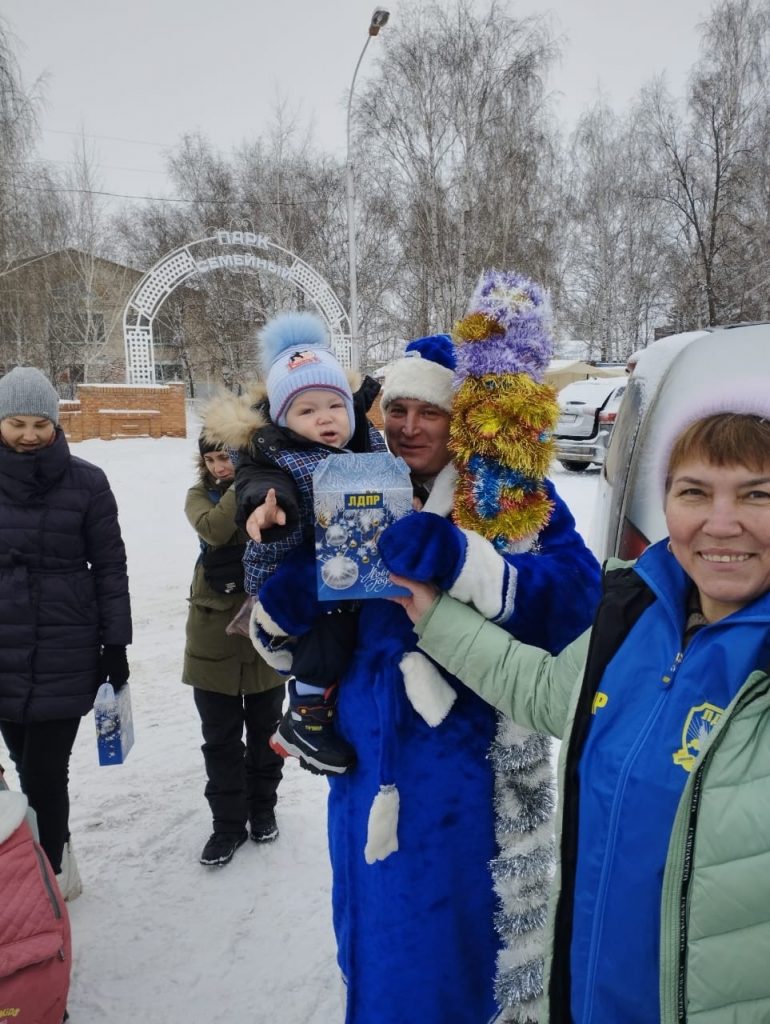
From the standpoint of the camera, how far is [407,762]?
1505mm

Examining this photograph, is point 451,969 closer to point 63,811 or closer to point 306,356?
A: point 306,356

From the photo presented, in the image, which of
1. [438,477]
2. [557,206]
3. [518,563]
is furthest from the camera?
[557,206]

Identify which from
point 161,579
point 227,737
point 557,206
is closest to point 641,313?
point 557,206

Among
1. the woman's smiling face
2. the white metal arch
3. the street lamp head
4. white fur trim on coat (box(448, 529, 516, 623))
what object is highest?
the street lamp head

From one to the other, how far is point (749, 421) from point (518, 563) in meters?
0.57

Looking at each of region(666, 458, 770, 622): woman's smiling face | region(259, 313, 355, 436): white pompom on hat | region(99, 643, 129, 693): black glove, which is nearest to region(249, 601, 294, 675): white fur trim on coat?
region(259, 313, 355, 436): white pompom on hat

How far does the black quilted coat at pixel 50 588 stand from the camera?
2.44m

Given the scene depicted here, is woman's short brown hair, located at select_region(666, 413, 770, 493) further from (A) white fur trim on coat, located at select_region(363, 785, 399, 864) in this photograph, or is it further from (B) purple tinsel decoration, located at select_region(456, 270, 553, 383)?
(A) white fur trim on coat, located at select_region(363, 785, 399, 864)

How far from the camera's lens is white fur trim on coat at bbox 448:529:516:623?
4.50 ft

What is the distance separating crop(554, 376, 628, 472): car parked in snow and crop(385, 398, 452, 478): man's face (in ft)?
34.7

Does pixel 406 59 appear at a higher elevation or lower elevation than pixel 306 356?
higher

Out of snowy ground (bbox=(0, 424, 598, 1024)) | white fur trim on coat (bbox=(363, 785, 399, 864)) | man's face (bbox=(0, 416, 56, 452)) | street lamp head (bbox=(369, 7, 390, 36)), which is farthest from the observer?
street lamp head (bbox=(369, 7, 390, 36))

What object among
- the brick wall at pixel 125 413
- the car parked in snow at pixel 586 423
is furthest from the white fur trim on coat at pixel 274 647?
the brick wall at pixel 125 413

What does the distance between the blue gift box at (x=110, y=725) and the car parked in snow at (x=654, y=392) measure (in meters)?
1.99
